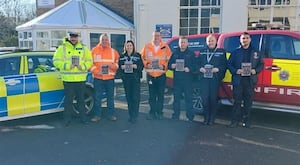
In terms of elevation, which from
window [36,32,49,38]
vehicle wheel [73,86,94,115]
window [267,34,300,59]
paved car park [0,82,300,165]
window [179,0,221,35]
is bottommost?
paved car park [0,82,300,165]

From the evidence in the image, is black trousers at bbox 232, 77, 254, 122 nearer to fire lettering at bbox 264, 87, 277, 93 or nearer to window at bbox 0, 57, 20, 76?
→ fire lettering at bbox 264, 87, 277, 93

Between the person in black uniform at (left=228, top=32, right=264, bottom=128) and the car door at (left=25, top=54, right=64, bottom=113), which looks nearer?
the person in black uniform at (left=228, top=32, right=264, bottom=128)

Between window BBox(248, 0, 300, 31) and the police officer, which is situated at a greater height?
window BBox(248, 0, 300, 31)

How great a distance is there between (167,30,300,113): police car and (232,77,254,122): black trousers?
1.35 feet

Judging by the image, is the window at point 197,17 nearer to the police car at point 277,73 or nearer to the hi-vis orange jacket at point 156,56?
the police car at point 277,73

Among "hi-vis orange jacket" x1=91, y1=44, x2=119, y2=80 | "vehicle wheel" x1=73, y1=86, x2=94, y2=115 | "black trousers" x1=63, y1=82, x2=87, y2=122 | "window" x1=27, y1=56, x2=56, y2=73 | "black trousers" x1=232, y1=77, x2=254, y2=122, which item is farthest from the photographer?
"vehicle wheel" x1=73, y1=86, x2=94, y2=115

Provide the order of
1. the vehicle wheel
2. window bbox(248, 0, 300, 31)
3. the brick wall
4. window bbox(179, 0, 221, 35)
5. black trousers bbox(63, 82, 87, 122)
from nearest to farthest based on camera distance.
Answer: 1. black trousers bbox(63, 82, 87, 122)
2. the vehicle wheel
3. window bbox(248, 0, 300, 31)
4. window bbox(179, 0, 221, 35)
5. the brick wall

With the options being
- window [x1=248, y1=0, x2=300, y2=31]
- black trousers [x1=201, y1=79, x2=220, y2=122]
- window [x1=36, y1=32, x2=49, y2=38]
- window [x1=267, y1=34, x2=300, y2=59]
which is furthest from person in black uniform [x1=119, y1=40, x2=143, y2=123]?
window [x1=248, y1=0, x2=300, y2=31]

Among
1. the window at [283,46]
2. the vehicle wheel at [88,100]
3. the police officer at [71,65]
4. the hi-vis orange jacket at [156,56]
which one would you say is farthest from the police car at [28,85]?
the window at [283,46]

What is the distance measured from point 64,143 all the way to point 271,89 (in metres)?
4.00

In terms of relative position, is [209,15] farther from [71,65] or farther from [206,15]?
[71,65]

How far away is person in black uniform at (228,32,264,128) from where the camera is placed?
6.34 meters

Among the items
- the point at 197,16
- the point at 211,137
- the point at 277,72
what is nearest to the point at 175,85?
the point at 211,137

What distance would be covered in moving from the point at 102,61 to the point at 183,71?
1.66m
